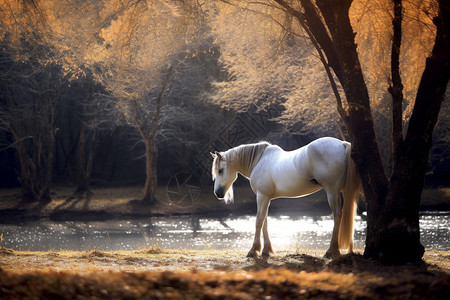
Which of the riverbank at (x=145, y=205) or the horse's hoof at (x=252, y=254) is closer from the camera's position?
the horse's hoof at (x=252, y=254)

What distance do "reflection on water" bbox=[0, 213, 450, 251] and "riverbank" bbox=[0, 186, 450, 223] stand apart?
4.06 feet

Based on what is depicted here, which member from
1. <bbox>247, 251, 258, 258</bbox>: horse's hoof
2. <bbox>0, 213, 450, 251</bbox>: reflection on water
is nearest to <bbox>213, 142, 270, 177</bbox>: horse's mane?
<bbox>247, 251, 258, 258</bbox>: horse's hoof

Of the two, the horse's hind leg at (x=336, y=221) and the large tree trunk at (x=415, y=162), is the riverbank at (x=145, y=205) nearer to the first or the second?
the horse's hind leg at (x=336, y=221)

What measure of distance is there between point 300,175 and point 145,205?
43.9ft

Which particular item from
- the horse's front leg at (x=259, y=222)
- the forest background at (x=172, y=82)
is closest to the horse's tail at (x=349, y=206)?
the forest background at (x=172, y=82)

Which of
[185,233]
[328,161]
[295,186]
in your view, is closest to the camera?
[328,161]

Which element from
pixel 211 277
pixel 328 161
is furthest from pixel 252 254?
pixel 211 277

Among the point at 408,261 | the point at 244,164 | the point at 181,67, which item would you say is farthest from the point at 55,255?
the point at 181,67

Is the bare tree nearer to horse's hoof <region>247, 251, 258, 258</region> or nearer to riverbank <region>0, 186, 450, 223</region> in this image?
horse's hoof <region>247, 251, 258, 258</region>

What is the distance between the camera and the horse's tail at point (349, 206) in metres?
8.13

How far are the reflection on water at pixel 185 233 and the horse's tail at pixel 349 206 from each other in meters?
3.39

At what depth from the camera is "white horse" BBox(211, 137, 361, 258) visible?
8.22m

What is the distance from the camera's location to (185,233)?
15.8m

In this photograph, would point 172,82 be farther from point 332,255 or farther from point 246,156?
point 332,255
